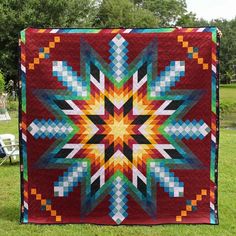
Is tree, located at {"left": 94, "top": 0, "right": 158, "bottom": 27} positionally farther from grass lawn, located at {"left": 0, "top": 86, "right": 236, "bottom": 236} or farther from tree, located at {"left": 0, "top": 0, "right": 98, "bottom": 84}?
grass lawn, located at {"left": 0, "top": 86, "right": 236, "bottom": 236}

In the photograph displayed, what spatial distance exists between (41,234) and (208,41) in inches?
105

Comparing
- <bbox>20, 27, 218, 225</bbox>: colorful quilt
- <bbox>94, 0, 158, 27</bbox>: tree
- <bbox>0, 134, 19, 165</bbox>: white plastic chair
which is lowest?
<bbox>0, 134, 19, 165</bbox>: white plastic chair

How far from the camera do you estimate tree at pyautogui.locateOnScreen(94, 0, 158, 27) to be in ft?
155

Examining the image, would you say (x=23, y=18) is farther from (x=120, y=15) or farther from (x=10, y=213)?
(x=10, y=213)

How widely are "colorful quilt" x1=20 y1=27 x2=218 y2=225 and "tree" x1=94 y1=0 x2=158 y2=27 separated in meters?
40.4

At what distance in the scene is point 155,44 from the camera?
18.1 ft

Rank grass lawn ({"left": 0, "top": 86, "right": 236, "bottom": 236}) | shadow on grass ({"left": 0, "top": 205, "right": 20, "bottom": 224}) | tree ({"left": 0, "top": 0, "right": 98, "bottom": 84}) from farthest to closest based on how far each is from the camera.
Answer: tree ({"left": 0, "top": 0, "right": 98, "bottom": 84}) → shadow on grass ({"left": 0, "top": 205, "right": 20, "bottom": 224}) → grass lawn ({"left": 0, "top": 86, "right": 236, "bottom": 236})

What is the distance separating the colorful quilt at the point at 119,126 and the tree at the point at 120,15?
40.4 meters

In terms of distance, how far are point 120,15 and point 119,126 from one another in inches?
1727

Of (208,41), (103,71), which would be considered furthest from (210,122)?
(103,71)

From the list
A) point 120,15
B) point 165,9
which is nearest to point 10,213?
point 120,15

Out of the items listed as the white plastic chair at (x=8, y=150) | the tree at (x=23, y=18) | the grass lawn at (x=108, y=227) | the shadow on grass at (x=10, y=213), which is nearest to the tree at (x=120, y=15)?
the tree at (x=23, y=18)

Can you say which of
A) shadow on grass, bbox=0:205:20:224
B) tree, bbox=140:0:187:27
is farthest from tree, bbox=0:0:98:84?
tree, bbox=140:0:187:27

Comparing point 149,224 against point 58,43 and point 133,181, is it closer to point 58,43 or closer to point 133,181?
point 133,181
